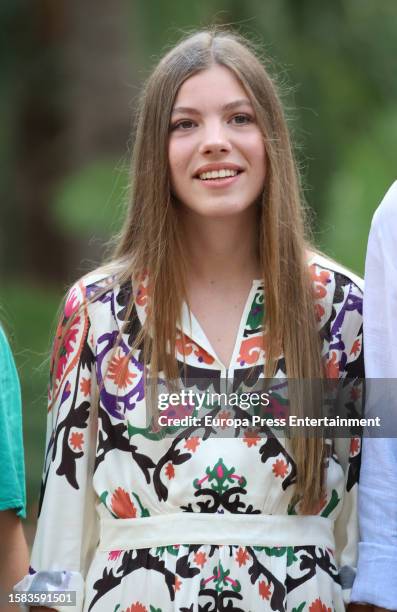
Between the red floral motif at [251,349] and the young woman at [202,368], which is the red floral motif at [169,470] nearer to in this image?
the young woman at [202,368]

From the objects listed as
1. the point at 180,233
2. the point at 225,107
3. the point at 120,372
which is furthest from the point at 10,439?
the point at 225,107

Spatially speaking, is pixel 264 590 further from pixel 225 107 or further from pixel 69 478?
pixel 225 107

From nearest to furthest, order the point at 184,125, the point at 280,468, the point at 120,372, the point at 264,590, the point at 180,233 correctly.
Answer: the point at 264,590, the point at 280,468, the point at 120,372, the point at 184,125, the point at 180,233

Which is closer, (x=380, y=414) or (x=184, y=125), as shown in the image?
(x=380, y=414)

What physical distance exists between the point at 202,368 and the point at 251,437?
0.26 meters

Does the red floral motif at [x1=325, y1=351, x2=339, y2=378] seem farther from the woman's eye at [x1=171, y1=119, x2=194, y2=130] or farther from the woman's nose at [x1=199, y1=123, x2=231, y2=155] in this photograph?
the woman's eye at [x1=171, y1=119, x2=194, y2=130]

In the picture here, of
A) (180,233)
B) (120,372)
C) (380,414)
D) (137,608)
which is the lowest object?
(137,608)

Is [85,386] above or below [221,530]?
above

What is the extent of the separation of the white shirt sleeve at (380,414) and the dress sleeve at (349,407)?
0.10 metres

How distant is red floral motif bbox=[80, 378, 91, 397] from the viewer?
393 centimetres

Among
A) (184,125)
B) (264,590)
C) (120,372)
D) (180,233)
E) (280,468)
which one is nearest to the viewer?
(264,590)

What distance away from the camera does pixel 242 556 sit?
369 cm

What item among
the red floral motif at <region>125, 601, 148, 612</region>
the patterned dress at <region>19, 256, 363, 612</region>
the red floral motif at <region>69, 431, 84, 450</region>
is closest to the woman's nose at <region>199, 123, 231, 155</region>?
the patterned dress at <region>19, 256, 363, 612</region>

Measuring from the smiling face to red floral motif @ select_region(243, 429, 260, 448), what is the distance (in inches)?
26.5
